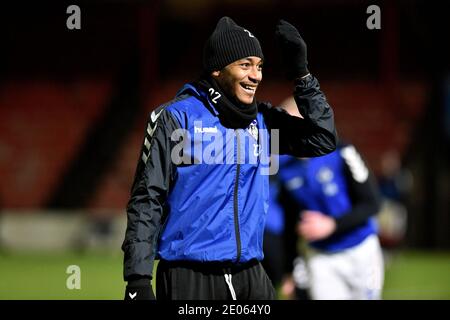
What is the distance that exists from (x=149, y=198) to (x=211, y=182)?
35 centimetres

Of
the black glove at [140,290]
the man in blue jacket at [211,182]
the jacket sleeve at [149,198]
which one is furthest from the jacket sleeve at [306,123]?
the black glove at [140,290]

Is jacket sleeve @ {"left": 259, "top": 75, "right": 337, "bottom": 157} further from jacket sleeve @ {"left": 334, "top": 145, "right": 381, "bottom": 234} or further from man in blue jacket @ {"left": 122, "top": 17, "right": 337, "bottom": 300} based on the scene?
jacket sleeve @ {"left": 334, "top": 145, "right": 381, "bottom": 234}

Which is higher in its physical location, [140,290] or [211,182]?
[211,182]

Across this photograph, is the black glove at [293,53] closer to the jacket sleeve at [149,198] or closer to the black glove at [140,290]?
the jacket sleeve at [149,198]

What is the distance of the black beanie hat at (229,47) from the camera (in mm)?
5215

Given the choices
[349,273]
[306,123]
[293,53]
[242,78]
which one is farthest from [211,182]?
[349,273]

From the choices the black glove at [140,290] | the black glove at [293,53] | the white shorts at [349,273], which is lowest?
the white shorts at [349,273]

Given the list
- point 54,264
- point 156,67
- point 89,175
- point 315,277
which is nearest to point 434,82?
point 156,67

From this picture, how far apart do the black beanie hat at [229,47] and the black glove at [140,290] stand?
1.22m

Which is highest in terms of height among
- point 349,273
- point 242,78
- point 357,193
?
point 242,78

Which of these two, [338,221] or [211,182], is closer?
[211,182]

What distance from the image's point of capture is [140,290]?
4723mm

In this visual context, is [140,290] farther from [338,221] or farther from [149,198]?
Result: [338,221]
